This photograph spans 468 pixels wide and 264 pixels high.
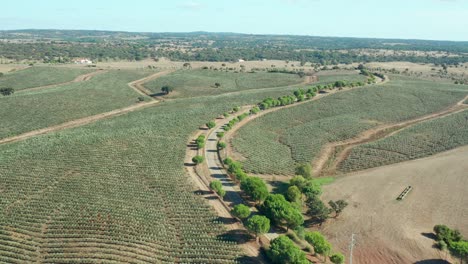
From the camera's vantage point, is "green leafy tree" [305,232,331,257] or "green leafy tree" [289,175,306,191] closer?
"green leafy tree" [305,232,331,257]

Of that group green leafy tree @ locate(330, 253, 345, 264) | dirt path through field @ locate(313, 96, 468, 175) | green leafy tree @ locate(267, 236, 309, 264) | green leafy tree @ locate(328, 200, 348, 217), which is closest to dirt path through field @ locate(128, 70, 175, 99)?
dirt path through field @ locate(313, 96, 468, 175)

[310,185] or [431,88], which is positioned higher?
[431,88]

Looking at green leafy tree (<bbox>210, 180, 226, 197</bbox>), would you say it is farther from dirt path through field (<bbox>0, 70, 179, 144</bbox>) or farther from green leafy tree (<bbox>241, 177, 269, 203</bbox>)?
dirt path through field (<bbox>0, 70, 179, 144</bbox>)

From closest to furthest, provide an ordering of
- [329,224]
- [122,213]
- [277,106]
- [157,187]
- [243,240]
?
[243,240] → [122,213] → [329,224] → [157,187] → [277,106]

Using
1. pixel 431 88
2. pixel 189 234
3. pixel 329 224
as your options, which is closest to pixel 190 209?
pixel 189 234

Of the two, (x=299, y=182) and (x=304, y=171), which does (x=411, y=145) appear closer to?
(x=304, y=171)

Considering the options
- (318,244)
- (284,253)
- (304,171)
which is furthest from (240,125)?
(284,253)

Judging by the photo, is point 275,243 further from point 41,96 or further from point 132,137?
point 41,96
